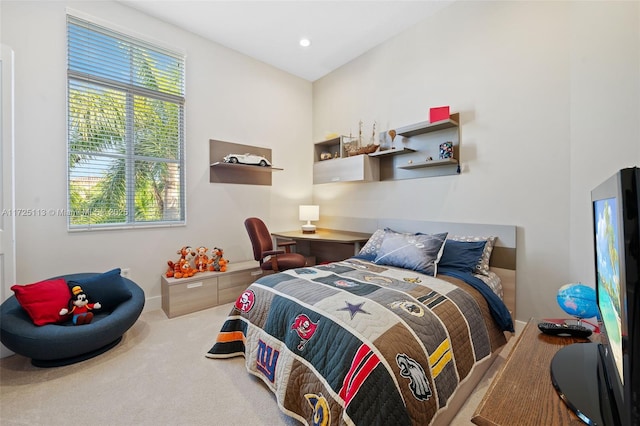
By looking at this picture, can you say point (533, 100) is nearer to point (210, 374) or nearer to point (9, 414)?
point (210, 374)

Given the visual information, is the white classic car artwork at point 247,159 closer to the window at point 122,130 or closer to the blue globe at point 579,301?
the window at point 122,130

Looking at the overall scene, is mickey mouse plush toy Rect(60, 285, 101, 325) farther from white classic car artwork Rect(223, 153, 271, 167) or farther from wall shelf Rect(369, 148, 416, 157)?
wall shelf Rect(369, 148, 416, 157)

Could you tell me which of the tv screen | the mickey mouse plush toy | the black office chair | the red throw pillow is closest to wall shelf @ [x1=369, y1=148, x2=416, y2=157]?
the black office chair

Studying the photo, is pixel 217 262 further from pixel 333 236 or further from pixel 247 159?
pixel 333 236

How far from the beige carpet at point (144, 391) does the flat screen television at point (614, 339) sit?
885mm

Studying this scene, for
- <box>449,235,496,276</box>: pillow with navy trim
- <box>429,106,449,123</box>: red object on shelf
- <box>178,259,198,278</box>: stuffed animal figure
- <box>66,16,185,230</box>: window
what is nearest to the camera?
<box>449,235,496,276</box>: pillow with navy trim

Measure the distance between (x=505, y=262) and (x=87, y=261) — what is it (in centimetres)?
411

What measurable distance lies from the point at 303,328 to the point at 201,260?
7.26ft

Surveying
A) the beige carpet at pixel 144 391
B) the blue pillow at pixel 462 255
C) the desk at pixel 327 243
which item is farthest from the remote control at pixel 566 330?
the desk at pixel 327 243

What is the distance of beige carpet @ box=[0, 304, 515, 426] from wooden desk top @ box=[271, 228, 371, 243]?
1.74m

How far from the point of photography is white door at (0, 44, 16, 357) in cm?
204

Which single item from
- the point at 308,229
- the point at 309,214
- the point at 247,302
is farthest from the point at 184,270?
the point at 309,214

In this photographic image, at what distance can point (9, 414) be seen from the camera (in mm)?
1551

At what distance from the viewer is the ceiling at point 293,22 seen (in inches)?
116
